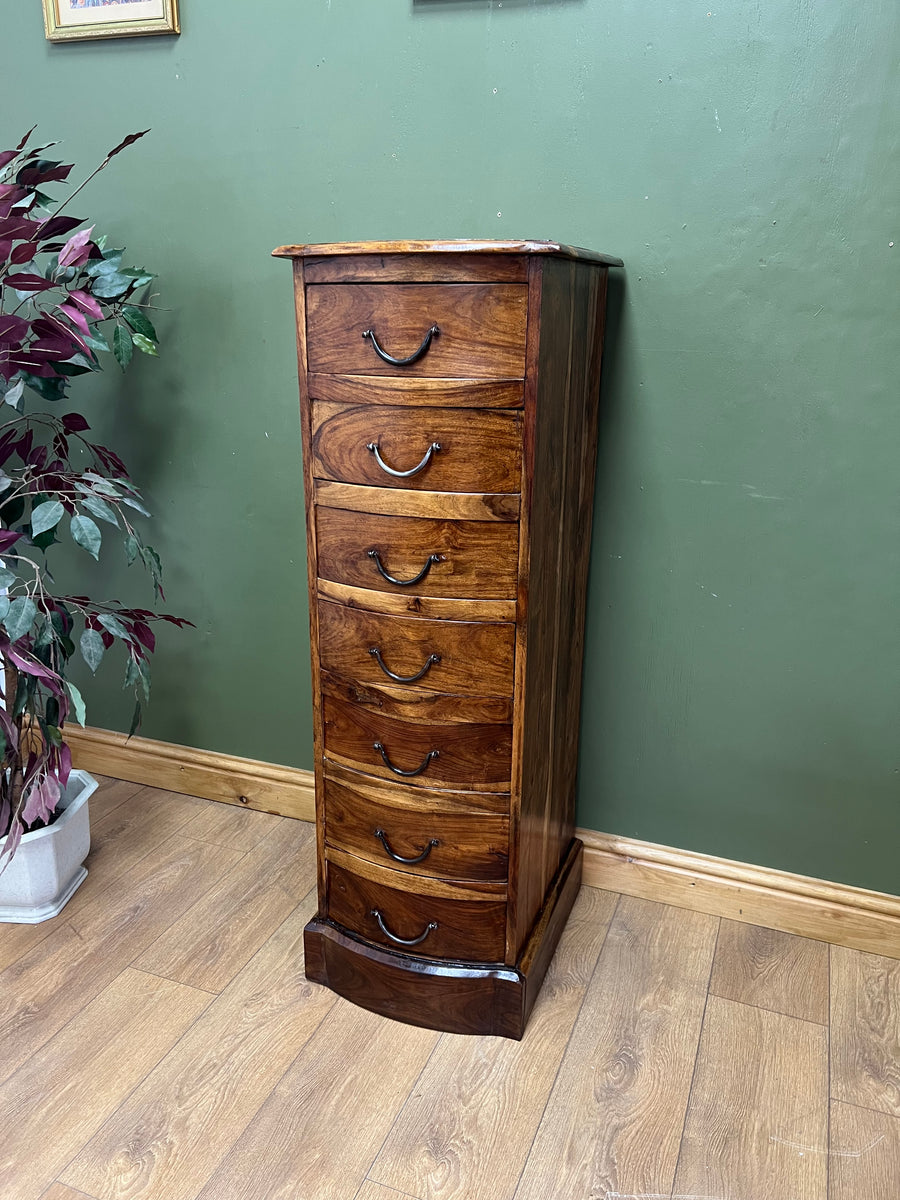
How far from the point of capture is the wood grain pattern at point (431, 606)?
1.30 metres

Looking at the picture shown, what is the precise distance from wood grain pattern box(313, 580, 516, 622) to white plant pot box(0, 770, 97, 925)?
78 cm

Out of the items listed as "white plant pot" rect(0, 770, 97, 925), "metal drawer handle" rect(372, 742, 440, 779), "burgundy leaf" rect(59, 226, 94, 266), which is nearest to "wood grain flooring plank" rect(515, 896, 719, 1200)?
"metal drawer handle" rect(372, 742, 440, 779)

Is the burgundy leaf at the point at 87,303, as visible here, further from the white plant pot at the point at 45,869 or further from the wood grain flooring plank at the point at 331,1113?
the wood grain flooring plank at the point at 331,1113

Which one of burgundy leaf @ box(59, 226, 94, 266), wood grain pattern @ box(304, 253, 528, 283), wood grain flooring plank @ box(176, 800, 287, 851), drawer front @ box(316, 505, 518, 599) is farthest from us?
wood grain flooring plank @ box(176, 800, 287, 851)

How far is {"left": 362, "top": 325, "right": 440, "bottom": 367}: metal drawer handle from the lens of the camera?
120 centimetres

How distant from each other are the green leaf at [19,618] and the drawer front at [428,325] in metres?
0.59

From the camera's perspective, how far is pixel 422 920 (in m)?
1.46

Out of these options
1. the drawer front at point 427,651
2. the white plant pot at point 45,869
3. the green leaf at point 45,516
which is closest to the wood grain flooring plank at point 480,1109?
the drawer front at point 427,651

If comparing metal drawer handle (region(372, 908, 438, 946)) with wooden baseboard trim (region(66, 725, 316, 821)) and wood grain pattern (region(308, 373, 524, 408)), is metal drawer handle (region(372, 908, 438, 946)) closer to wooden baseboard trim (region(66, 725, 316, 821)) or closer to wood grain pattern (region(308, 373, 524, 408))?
wooden baseboard trim (region(66, 725, 316, 821))

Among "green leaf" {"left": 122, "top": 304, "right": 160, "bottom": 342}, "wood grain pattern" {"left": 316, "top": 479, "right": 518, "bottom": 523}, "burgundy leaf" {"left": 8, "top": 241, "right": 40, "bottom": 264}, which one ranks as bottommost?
"wood grain pattern" {"left": 316, "top": 479, "right": 518, "bottom": 523}

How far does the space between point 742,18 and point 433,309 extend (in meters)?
0.68

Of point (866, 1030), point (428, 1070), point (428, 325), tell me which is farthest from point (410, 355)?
point (866, 1030)

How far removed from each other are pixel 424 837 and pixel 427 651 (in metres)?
0.31

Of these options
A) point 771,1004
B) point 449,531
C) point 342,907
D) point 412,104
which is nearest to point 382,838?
point 342,907
